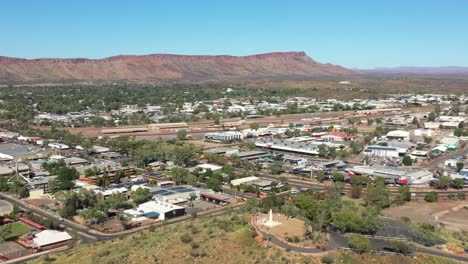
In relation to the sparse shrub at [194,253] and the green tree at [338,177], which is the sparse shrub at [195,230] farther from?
the green tree at [338,177]

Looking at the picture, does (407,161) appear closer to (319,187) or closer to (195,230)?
(319,187)

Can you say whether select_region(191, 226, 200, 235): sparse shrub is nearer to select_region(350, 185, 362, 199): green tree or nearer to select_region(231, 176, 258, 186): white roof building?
select_region(231, 176, 258, 186): white roof building

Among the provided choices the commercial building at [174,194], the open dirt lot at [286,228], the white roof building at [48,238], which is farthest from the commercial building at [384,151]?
the white roof building at [48,238]

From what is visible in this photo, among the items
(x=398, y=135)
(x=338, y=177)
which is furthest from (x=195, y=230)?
(x=398, y=135)

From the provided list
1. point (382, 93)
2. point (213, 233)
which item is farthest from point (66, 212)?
point (382, 93)

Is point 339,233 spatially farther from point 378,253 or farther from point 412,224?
point 412,224
